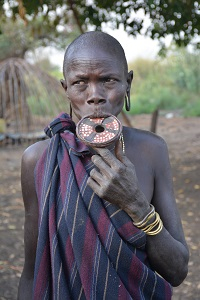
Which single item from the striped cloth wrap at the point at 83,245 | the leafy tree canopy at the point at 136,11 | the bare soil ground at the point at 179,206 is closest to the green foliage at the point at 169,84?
the bare soil ground at the point at 179,206

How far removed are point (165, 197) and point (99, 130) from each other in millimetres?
370

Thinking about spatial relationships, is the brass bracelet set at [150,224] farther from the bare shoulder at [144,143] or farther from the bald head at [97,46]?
the bald head at [97,46]

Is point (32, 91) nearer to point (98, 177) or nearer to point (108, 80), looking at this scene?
point (108, 80)

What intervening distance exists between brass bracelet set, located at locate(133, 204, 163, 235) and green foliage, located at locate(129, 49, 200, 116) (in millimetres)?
13525

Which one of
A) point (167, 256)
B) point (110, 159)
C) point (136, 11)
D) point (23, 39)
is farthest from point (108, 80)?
point (23, 39)

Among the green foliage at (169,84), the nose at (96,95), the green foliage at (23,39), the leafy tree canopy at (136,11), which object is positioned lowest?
the green foliage at (169,84)

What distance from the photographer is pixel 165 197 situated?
1.37 meters

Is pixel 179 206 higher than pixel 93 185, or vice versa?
pixel 93 185

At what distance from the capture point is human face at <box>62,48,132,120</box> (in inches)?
48.7

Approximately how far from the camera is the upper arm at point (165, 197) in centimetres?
134

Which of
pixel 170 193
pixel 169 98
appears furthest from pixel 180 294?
pixel 169 98

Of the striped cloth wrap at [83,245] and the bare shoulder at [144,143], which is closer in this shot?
the striped cloth wrap at [83,245]

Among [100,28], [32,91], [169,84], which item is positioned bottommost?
[169,84]

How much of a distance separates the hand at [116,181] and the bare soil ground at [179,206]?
2.57 metres
